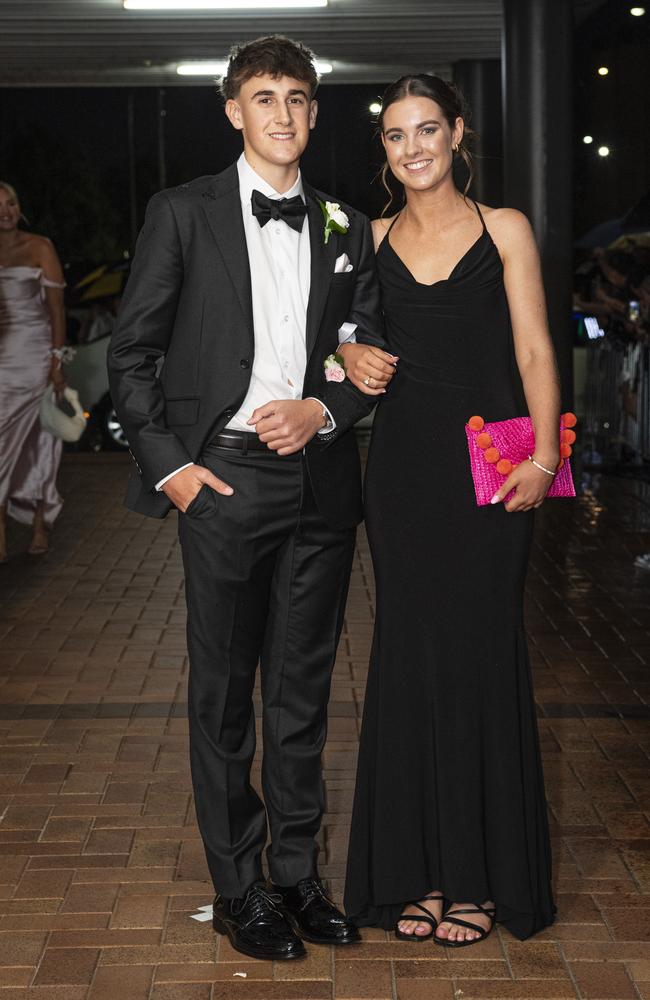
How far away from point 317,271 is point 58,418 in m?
6.06

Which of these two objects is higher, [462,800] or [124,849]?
[462,800]

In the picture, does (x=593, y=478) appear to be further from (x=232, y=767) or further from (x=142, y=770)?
(x=232, y=767)

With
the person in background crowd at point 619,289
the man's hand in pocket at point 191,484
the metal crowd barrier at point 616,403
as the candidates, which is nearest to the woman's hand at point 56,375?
the person in background crowd at point 619,289

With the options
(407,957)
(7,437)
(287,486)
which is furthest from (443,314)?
(7,437)

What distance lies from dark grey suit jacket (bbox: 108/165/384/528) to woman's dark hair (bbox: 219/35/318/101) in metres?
0.23

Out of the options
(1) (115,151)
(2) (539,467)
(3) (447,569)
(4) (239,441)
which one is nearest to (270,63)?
(4) (239,441)

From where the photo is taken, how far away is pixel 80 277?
1759 centimetres

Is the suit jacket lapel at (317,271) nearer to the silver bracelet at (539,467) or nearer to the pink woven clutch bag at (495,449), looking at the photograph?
the pink woven clutch bag at (495,449)

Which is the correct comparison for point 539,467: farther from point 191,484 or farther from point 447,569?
point 191,484

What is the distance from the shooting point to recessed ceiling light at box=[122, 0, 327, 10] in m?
11.9

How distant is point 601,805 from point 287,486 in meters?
1.86

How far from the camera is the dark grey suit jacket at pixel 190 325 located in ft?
11.2

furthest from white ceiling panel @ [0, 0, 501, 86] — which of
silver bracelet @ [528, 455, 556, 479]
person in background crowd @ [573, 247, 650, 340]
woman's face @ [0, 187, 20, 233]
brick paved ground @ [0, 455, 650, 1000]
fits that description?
silver bracelet @ [528, 455, 556, 479]

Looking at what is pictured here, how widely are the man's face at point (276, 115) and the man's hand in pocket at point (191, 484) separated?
78 cm
